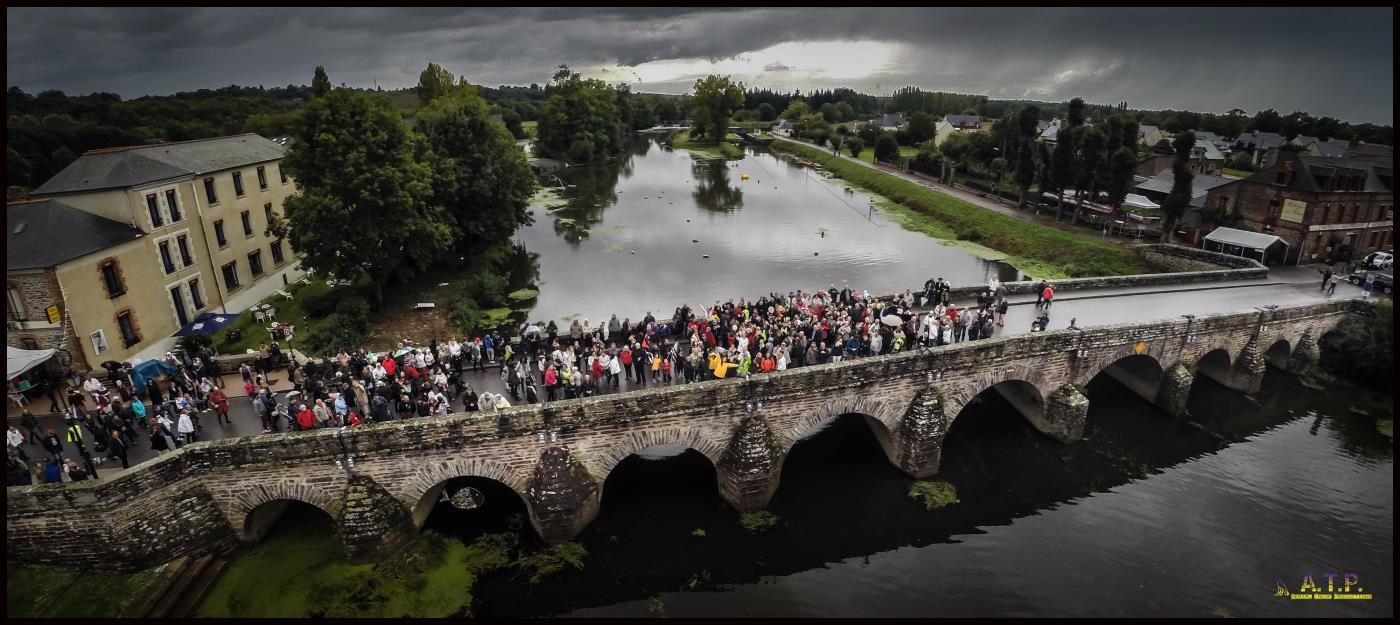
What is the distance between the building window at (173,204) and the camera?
30031mm

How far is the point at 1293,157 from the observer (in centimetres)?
3925

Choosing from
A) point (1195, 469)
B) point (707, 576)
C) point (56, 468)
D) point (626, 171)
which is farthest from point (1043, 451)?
point (626, 171)

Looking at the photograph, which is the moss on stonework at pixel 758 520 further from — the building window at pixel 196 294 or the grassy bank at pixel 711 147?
the grassy bank at pixel 711 147

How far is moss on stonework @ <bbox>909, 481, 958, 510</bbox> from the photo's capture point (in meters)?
20.3

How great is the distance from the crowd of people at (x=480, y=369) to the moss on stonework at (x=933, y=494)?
4567mm

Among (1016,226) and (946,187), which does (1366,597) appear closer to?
(1016,226)

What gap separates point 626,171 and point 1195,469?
272 feet

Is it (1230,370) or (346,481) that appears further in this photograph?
(1230,370)

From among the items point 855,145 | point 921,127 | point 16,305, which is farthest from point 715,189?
point 16,305

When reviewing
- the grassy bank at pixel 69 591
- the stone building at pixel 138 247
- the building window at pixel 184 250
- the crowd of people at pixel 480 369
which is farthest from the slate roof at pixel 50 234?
the grassy bank at pixel 69 591

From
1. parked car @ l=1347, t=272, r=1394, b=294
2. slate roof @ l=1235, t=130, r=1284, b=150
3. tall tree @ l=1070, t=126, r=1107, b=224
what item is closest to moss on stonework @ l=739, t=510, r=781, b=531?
parked car @ l=1347, t=272, r=1394, b=294

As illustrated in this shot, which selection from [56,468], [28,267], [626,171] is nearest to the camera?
[56,468]

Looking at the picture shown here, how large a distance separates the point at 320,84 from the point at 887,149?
8145 centimetres

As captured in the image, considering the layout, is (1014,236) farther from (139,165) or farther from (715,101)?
(715,101)
